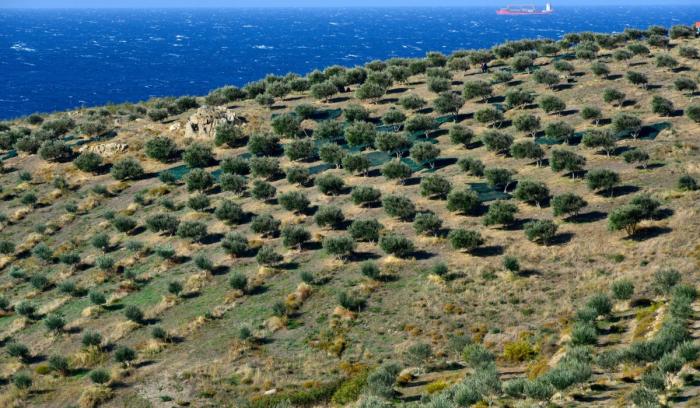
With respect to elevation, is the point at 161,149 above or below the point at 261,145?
below

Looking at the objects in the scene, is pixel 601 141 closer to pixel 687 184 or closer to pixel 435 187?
pixel 687 184

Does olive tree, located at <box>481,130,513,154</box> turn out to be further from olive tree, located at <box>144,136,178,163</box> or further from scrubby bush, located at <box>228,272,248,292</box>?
olive tree, located at <box>144,136,178,163</box>

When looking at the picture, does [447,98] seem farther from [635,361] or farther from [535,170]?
[635,361]

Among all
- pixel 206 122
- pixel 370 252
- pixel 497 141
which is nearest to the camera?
pixel 370 252

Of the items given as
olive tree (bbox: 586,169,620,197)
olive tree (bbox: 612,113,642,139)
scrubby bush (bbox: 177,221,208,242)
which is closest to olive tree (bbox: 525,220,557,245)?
olive tree (bbox: 586,169,620,197)

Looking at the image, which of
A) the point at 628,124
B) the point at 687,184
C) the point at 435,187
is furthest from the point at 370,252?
the point at 628,124
